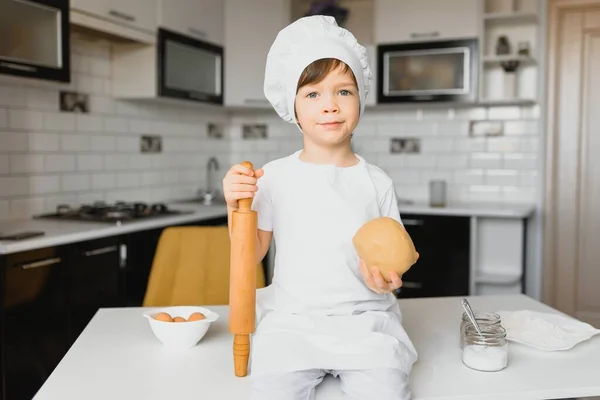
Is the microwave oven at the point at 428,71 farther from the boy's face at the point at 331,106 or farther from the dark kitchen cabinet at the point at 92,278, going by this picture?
the boy's face at the point at 331,106

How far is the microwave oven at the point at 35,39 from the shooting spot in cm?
233

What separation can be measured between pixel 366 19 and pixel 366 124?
0.73m

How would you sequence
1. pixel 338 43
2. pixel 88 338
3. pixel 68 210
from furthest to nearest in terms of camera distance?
pixel 68 210 < pixel 88 338 < pixel 338 43

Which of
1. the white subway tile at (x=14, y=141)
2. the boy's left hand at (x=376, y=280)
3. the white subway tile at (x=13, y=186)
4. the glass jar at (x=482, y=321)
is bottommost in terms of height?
the glass jar at (x=482, y=321)

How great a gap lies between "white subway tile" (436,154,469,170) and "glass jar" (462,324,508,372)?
3.10m

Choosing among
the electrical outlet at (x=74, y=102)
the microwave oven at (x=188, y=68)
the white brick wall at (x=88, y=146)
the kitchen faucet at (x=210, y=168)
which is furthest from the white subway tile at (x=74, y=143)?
the kitchen faucet at (x=210, y=168)

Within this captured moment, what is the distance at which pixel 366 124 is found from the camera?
171 inches

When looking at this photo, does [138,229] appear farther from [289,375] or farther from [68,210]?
[289,375]

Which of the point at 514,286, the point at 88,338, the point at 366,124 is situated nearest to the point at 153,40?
the point at 366,124

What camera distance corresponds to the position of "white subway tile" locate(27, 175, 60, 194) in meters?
2.87

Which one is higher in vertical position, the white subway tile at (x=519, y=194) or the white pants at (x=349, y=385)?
the white subway tile at (x=519, y=194)

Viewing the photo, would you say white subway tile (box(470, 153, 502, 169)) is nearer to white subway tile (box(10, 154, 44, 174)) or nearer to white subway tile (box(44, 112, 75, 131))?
white subway tile (box(44, 112, 75, 131))

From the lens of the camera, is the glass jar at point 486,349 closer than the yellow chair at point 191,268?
Yes

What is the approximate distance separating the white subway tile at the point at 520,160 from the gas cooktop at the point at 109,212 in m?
2.12
